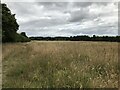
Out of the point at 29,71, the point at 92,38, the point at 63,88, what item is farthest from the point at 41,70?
the point at 92,38

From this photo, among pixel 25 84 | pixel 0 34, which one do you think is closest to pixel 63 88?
pixel 25 84

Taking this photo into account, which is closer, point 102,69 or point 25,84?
point 25,84

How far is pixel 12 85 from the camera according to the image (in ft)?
22.5

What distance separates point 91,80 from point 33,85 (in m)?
1.59

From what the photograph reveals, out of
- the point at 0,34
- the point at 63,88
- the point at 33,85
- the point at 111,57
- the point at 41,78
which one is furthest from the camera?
the point at 0,34

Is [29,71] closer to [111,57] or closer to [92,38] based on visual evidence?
[111,57]

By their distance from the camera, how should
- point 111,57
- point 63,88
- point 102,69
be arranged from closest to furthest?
point 63,88 → point 102,69 → point 111,57

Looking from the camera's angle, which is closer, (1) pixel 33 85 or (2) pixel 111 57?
(1) pixel 33 85

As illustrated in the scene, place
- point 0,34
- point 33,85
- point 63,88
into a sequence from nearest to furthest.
→ point 63,88 < point 33,85 < point 0,34

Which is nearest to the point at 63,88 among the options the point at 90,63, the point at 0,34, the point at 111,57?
the point at 90,63

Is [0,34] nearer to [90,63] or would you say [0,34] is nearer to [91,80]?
[90,63]

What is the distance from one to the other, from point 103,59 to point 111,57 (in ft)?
1.41

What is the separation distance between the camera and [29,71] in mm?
8953

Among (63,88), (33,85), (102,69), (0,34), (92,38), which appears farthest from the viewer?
(92,38)
